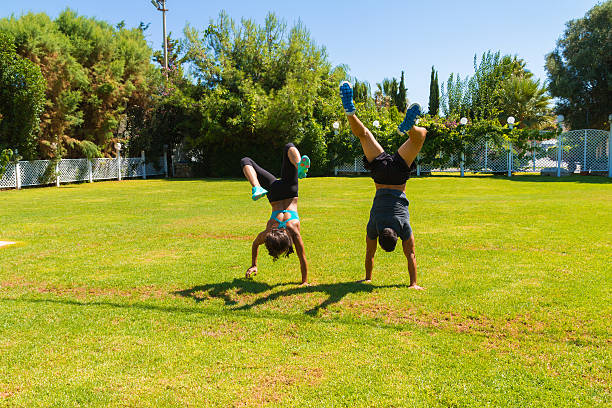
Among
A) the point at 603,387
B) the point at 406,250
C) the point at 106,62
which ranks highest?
the point at 106,62

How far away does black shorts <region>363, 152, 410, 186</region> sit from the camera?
15.4 feet

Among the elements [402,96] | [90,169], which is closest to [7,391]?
[90,169]

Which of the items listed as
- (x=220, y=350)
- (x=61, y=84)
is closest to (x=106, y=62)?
(x=61, y=84)

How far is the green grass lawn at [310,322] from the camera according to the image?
2801 millimetres

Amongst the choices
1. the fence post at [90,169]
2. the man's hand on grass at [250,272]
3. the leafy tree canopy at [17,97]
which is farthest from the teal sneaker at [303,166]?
the fence post at [90,169]

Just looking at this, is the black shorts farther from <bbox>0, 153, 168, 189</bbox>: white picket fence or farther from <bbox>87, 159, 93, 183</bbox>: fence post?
<bbox>87, 159, 93, 183</bbox>: fence post

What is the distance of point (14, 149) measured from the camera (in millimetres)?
20250

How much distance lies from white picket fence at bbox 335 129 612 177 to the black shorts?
61.7ft

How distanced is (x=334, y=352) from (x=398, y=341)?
54 cm

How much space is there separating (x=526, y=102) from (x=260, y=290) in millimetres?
35138

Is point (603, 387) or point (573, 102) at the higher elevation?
point (573, 102)

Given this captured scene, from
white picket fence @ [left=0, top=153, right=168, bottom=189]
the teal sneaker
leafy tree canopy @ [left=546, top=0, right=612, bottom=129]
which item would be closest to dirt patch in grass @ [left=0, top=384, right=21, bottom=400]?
the teal sneaker

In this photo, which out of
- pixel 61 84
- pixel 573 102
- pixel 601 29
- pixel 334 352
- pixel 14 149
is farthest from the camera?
pixel 573 102

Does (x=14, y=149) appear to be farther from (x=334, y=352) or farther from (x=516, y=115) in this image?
(x=516, y=115)
